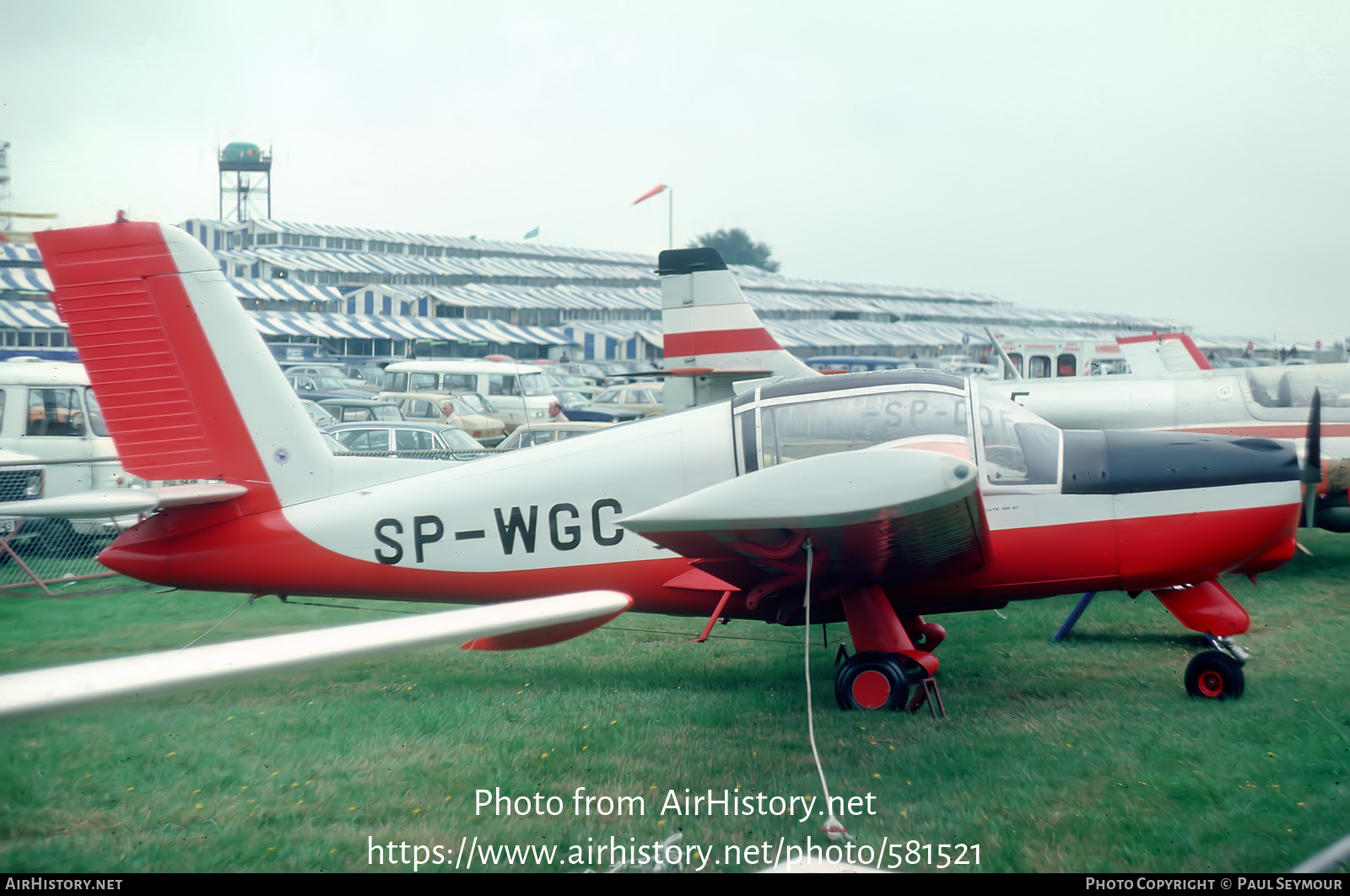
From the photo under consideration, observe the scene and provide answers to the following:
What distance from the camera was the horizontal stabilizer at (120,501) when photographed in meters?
3.92

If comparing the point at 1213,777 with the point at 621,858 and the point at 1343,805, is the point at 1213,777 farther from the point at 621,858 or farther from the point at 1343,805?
the point at 621,858

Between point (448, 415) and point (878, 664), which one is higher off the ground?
point (448, 415)

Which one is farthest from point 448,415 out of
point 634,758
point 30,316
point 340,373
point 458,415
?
point 634,758

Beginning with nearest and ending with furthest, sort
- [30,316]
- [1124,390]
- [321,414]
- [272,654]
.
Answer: [272,654], [30,316], [1124,390], [321,414]

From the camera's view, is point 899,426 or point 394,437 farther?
point 394,437

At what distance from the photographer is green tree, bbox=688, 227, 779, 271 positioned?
391 ft

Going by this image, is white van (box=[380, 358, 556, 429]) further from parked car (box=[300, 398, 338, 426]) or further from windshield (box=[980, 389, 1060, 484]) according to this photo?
windshield (box=[980, 389, 1060, 484])

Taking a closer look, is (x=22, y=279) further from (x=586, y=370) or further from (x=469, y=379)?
(x=586, y=370)

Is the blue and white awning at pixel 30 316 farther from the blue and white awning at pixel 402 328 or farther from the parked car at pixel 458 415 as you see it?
the blue and white awning at pixel 402 328

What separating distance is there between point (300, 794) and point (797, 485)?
2348mm

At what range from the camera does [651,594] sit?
554 cm

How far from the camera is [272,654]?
1.60 metres

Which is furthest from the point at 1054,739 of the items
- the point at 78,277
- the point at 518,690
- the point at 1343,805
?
the point at 78,277

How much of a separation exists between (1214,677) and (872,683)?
1.98 metres
